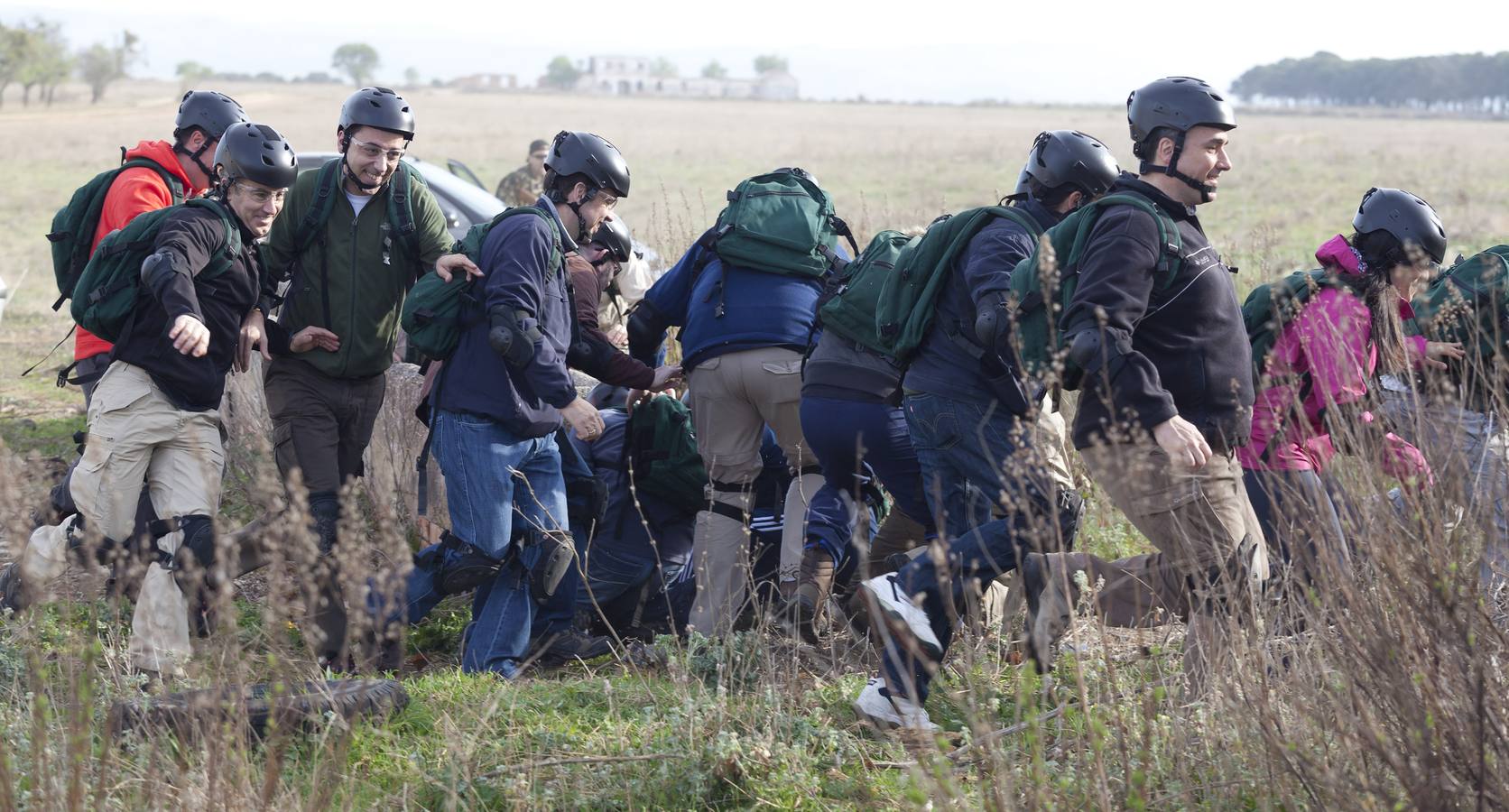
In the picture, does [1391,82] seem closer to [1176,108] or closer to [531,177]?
[531,177]

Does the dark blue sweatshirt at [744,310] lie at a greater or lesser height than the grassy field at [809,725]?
greater

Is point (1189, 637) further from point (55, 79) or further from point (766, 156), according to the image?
point (55, 79)

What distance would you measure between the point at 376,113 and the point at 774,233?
1587 mm

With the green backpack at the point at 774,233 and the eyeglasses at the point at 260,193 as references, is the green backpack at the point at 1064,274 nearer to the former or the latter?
the green backpack at the point at 774,233

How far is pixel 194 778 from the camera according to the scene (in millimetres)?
3551

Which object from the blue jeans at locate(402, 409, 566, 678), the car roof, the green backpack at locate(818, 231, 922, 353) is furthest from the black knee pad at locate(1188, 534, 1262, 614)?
the car roof

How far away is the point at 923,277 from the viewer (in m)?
4.95

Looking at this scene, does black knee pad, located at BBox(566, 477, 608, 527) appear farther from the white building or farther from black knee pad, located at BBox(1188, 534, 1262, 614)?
the white building

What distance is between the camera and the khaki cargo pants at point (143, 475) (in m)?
5.13

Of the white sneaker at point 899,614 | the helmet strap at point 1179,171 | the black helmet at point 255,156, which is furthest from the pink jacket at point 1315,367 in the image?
the black helmet at point 255,156

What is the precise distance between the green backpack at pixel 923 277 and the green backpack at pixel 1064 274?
0.29 meters

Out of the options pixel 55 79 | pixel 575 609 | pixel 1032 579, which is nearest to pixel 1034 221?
pixel 1032 579

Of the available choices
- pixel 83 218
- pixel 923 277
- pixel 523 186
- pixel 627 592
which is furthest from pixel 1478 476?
pixel 523 186

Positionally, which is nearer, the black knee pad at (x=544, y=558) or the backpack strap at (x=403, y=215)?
the black knee pad at (x=544, y=558)
